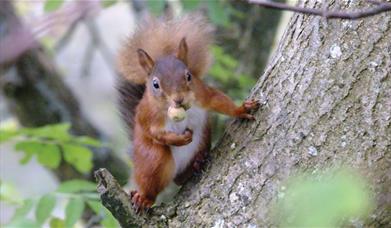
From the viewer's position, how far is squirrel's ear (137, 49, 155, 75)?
179cm

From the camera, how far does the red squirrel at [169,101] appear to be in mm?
1717

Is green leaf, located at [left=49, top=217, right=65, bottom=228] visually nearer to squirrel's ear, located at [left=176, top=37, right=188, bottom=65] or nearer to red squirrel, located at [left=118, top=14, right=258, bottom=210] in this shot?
red squirrel, located at [left=118, top=14, right=258, bottom=210]

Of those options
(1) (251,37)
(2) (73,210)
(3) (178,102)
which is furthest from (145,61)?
(1) (251,37)

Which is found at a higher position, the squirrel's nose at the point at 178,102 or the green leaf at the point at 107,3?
the squirrel's nose at the point at 178,102

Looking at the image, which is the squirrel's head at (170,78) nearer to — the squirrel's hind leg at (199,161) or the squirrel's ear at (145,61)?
the squirrel's ear at (145,61)

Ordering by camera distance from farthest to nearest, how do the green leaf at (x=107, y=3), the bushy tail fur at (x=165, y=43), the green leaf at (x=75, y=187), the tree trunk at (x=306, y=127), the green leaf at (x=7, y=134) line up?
1. the green leaf at (x=107, y=3)
2. the green leaf at (x=7, y=134)
3. the green leaf at (x=75, y=187)
4. the bushy tail fur at (x=165, y=43)
5. the tree trunk at (x=306, y=127)

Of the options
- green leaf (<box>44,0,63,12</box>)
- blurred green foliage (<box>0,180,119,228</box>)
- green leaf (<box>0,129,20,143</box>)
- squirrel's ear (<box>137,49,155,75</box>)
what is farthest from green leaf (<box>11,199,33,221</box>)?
green leaf (<box>44,0,63,12</box>)

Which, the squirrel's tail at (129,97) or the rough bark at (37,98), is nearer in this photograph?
the squirrel's tail at (129,97)

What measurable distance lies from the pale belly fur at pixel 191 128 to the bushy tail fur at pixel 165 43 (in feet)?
0.39

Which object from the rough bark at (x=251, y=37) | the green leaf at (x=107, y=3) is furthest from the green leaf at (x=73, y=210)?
the rough bark at (x=251, y=37)

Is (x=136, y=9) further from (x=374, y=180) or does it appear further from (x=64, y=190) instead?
(x=374, y=180)

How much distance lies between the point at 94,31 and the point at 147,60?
7.47ft

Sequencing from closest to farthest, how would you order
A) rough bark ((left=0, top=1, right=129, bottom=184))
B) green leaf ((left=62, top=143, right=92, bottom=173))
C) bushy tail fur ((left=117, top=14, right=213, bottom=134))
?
bushy tail fur ((left=117, top=14, right=213, bottom=134)) → green leaf ((left=62, top=143, right=92, bottom=173)) → rough bark ((left=0, top=1, right=129, bottom=184))

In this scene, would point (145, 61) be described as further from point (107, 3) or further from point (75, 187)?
point (107, 3)
